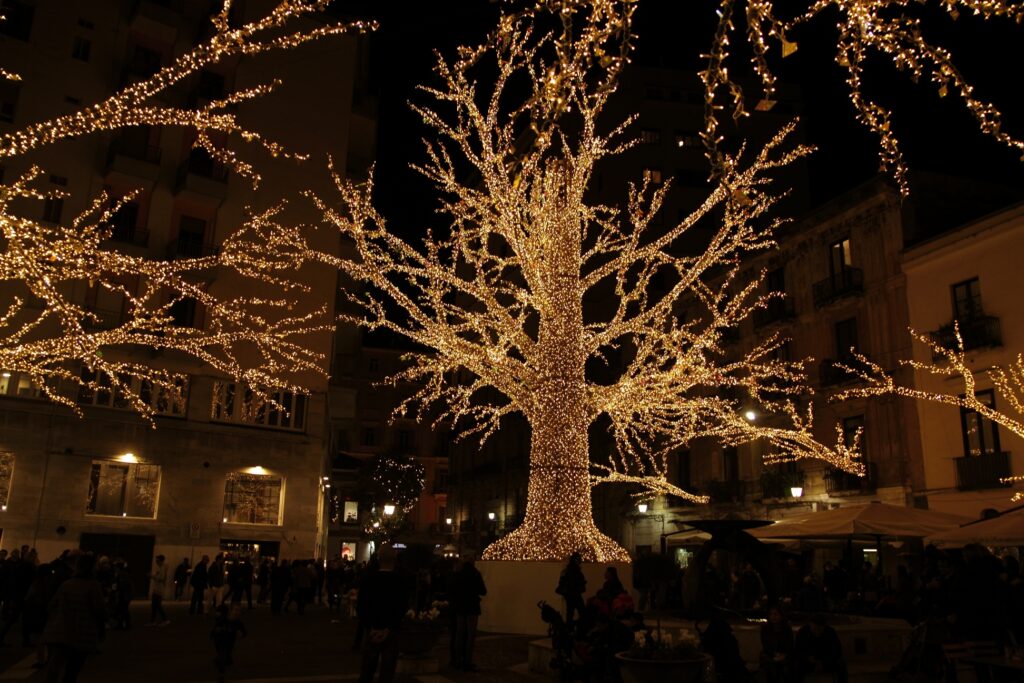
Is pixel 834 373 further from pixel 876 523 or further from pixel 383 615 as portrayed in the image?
pixel 383 615

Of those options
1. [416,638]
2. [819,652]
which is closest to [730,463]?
[416,638]

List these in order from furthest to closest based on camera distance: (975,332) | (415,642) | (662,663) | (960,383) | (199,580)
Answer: (960,383), (975,332), (199,580), (415,642), (662,663)

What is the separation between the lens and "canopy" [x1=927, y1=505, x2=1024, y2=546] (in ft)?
36.2

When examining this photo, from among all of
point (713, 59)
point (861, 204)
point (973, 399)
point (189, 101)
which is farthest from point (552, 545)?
point (189, 101)

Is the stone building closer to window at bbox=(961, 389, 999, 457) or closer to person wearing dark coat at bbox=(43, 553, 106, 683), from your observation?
person wearing dark coat at bbox=(43, 553, 106, 683)

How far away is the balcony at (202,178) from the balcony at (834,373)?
62.9 ft

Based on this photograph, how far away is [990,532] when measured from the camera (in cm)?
1134

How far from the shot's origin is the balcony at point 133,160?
2273cm

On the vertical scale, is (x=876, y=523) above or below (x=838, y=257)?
below

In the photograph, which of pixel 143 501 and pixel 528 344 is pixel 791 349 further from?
pixel 143 501

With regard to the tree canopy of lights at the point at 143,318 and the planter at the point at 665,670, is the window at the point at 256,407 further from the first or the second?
the planter at the point at 665,670

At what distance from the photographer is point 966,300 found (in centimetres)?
2055

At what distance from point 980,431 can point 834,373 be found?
4937 mm

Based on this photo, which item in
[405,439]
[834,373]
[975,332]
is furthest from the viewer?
[405,439]
